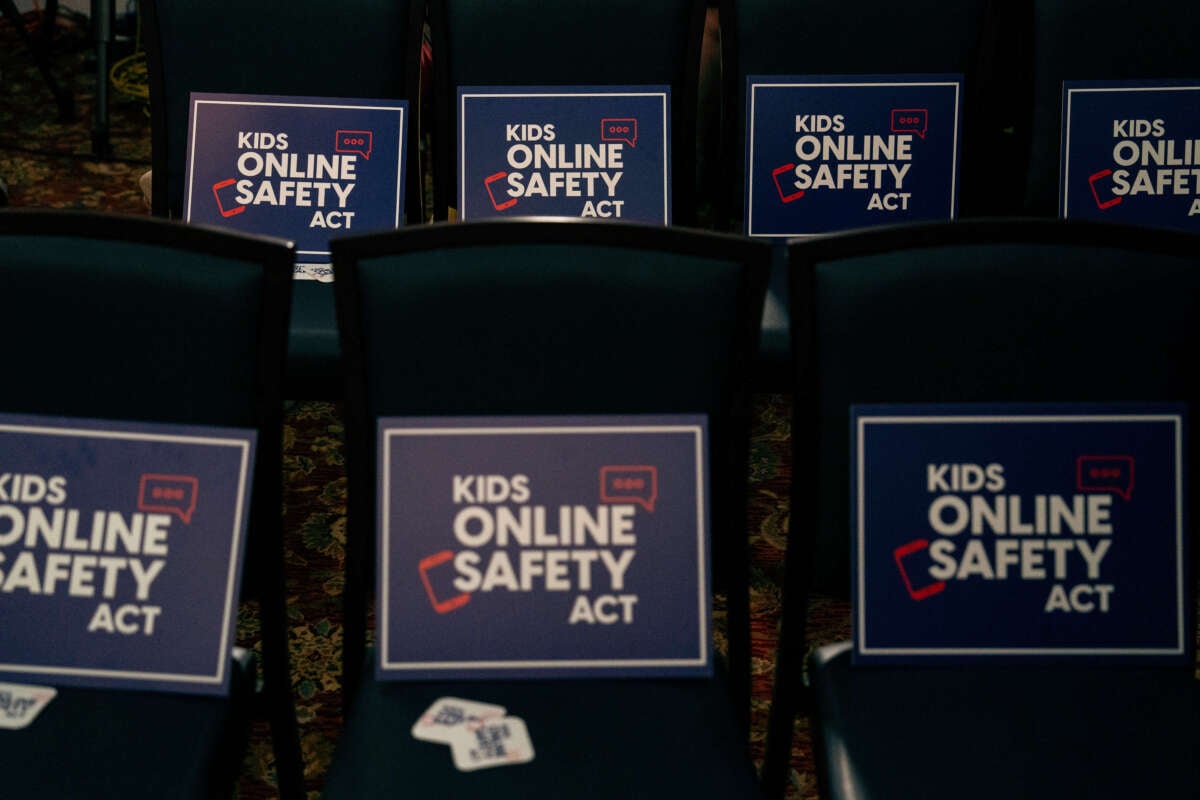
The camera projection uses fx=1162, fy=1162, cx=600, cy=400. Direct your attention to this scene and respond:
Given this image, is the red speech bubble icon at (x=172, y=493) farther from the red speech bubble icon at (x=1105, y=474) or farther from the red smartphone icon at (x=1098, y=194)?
the red smartphone icon at (x=1098, y=194)

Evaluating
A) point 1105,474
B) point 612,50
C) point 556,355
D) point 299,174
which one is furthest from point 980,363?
point 299,174

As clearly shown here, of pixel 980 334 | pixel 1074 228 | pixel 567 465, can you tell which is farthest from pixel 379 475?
pixel 1074 228

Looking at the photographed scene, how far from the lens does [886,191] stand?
2207mm

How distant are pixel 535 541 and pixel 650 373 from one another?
0.79 feet

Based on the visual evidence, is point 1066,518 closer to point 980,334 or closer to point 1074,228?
point 980,334

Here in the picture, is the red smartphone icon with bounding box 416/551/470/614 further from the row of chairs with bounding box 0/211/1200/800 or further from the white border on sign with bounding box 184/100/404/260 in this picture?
the white border on sign with bounding box 184/100/404/260

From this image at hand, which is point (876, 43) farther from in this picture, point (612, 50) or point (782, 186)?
point (612, 50)

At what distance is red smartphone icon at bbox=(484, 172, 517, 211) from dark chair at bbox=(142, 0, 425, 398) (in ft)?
0.56

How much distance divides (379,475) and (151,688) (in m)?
0.35

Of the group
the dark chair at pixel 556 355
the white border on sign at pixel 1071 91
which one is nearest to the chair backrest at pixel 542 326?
the dark chair at pixel 556 355

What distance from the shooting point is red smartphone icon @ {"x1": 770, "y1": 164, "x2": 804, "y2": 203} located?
2.21 meters

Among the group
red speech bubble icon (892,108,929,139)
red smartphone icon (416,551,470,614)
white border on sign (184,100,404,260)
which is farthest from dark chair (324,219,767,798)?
red speech bubble icon (892,108,929,139)

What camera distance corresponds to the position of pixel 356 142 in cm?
209

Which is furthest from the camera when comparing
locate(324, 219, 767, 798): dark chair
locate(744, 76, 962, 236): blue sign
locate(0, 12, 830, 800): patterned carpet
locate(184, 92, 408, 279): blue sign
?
locate(744, 76, 962, 236): blue sign
